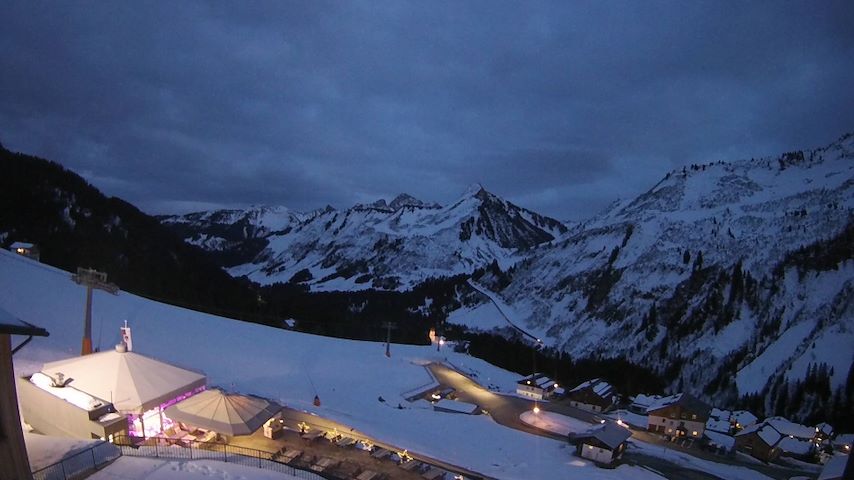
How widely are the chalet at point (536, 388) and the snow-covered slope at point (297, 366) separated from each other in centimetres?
979

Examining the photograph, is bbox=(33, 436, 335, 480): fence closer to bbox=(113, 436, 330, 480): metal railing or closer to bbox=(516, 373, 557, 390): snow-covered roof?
bbox=(113, 436, 330, 480): metal railing

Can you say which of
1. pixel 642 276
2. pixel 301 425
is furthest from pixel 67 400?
pixel 642 276

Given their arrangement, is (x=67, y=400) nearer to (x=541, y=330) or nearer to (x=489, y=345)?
(x=489, y=345)

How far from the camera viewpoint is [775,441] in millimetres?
33219

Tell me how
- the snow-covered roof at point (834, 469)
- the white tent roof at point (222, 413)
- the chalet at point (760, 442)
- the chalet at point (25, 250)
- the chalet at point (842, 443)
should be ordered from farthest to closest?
the chalet at point (25, 250) < the chalet at point (842, 443) < the chalet at point (760, 442) < the white tent roof at point (222, 413) < the snow-covered roof at point (834, 469)

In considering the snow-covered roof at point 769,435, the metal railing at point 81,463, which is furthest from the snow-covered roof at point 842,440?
the metal railing at point 81,463

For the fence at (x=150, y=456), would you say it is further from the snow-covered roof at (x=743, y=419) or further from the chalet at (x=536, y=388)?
the snow-covered roof at (x=743, y=419)

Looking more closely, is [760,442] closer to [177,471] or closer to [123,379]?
[177,471]

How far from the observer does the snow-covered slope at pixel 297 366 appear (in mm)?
20625

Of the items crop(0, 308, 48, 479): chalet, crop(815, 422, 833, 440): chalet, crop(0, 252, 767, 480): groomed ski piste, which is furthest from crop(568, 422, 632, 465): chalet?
crop(815, 422, 833, 440): chalet

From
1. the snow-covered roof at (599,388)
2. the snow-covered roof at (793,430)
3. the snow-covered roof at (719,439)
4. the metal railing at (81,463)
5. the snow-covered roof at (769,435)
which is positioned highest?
the metal railing at (81,463)

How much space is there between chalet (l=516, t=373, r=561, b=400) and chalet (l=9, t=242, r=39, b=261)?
160ft

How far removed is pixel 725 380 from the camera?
69.8 meters

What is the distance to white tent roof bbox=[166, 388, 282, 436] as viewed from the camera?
15461 millimetres
